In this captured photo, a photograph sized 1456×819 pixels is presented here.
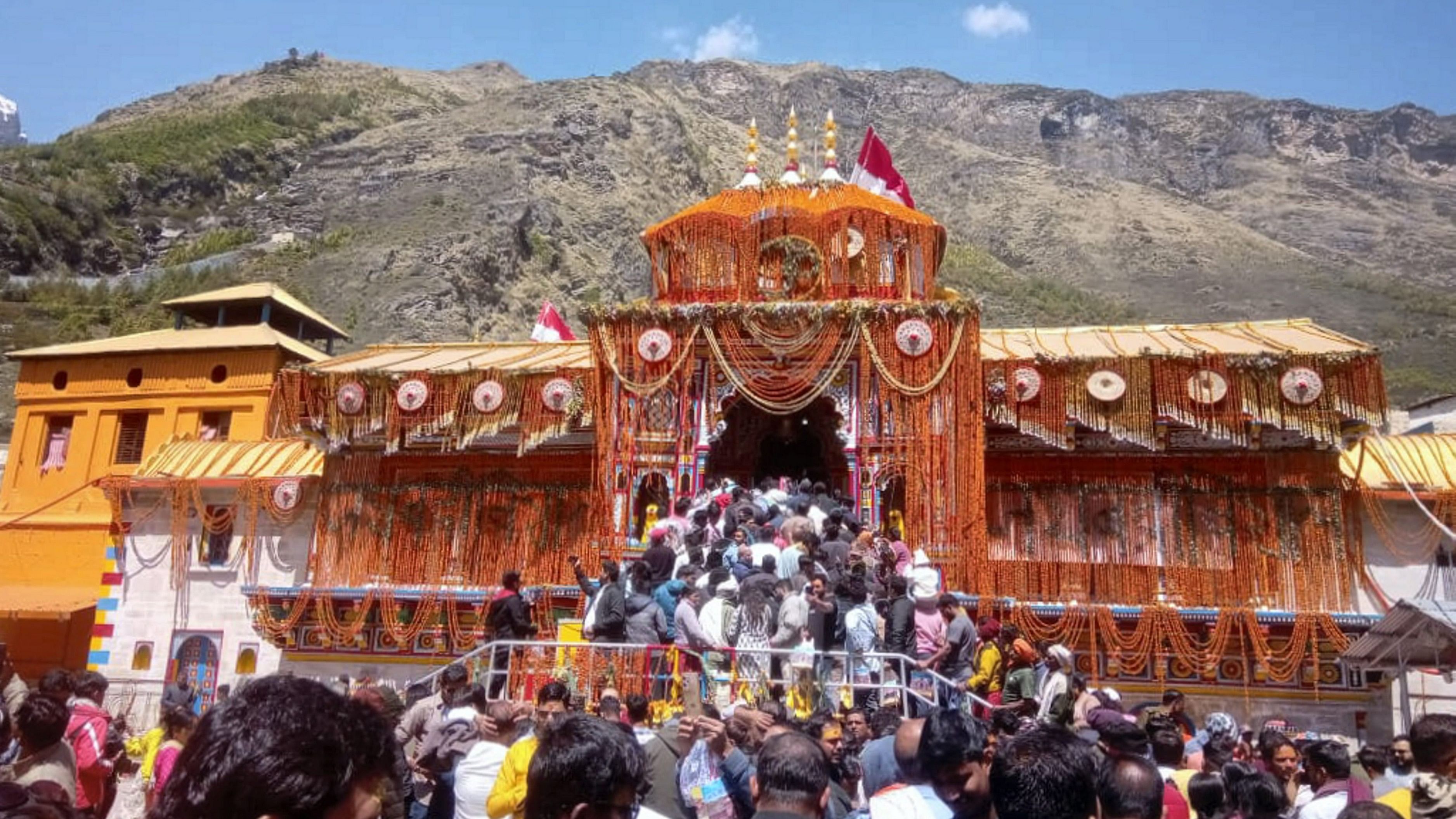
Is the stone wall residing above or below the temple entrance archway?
below

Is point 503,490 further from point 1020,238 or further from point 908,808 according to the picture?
point 1020,238

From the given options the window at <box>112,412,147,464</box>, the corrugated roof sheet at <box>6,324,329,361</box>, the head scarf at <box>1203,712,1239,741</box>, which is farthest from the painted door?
the head scarf at <box>1203,712,1239,741</box>

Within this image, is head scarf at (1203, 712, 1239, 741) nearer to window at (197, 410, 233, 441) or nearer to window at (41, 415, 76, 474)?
window at (197, 410, 233, 441)

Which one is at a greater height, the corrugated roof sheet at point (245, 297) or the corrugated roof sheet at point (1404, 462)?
the corrugated roof sheet at point (245, 297)

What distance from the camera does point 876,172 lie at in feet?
78.5

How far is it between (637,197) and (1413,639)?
71.0m

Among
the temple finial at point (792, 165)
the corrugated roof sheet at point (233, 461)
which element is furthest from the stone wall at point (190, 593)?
the temple finial at point (792, 165)

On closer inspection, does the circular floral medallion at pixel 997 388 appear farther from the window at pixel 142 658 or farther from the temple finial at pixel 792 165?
the window at pixel 142 658

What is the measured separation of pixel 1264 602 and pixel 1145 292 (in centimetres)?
6461

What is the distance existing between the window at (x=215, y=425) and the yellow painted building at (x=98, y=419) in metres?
0.03

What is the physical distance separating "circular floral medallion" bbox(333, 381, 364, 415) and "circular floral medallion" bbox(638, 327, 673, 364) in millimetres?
6599

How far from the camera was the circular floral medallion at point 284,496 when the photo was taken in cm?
2281

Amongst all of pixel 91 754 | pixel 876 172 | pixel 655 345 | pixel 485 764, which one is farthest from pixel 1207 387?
pixel 91 754

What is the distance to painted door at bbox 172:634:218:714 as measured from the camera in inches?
874
